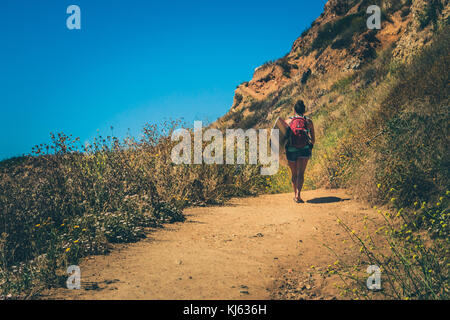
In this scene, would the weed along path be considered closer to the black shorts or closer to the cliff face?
the black shorts

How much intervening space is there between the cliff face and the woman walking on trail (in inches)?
238

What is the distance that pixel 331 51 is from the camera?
22.9 metres

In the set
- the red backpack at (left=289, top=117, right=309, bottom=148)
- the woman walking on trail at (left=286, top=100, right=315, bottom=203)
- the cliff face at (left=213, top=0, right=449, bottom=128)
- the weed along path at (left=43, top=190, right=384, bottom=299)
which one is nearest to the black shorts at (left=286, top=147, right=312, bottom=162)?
the woman walking on trail at (left=286, top=100, right=315, bottom=203)

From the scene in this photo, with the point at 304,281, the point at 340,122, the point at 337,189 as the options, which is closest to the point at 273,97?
the point at 340,122

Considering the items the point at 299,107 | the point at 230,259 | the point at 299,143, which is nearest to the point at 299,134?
the point at 299,143

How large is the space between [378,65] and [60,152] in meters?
15.7

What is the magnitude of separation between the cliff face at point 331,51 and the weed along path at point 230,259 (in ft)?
25.7

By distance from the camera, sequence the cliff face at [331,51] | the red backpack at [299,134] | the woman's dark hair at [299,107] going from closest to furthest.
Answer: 1. the red backpack at [299,134]
2. the woman's dark hair at [299,107]
3. the cliff face at [331,51]

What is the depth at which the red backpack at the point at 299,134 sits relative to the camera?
780cm

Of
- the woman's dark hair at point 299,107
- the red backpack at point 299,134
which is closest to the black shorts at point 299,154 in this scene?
the red backpack at point 299,134

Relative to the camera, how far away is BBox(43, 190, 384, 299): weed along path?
3.43m

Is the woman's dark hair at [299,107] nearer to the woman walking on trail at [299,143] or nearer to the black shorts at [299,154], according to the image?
the woman walking on trail at [299,143]

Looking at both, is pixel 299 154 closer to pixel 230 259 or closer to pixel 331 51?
pixel 230 259

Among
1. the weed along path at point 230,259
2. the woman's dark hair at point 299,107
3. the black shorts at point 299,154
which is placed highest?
the woman's dark hair at point 299,107
